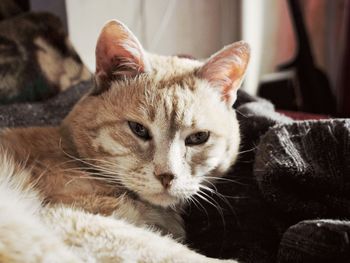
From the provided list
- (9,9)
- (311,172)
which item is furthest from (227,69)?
(9,9)

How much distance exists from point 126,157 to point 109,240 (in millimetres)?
235

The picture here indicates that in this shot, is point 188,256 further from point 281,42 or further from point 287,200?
point 281,42

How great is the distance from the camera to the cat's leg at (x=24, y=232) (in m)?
0.86

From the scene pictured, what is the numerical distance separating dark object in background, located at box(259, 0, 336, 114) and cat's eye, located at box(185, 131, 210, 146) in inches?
76.1

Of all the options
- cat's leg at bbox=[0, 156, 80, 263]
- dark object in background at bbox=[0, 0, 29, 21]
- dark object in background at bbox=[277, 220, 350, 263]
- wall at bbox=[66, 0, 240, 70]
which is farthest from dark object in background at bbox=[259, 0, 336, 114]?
cat's leg at bbox=[0, 156, 80, 263]

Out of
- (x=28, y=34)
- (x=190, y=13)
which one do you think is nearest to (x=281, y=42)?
(x=190, y=13)

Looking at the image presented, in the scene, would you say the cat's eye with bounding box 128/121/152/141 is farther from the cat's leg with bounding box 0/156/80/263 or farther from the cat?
the cat's leg with bounding box 0/156/80/263

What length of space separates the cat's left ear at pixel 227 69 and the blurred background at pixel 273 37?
130 cm

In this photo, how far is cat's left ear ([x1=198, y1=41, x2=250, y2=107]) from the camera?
1.22 metres

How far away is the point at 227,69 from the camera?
4.16 ft

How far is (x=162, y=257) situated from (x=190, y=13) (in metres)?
2.21

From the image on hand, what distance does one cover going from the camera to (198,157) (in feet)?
3.89

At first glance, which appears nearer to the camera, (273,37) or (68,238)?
(68,238)

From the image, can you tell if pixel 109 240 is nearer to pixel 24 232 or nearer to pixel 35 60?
pixel 24 232
